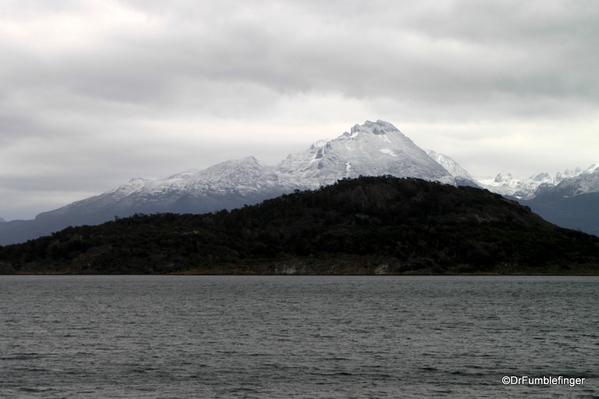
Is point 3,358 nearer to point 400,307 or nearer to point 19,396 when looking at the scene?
point 19,396

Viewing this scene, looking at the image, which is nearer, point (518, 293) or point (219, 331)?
point (219, 331)

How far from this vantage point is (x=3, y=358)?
2392 inches

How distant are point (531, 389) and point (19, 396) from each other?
39405mm

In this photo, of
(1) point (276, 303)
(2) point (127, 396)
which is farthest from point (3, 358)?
(1) point (276, 303)

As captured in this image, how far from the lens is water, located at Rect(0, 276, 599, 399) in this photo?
48.4 metres

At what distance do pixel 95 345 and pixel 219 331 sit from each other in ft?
56.9

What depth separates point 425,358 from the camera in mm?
60969

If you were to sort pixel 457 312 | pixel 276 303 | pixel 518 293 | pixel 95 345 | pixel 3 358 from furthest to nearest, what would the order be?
pixel 518 293 < pixel 276 303 < pixel 457 312 < pixel 95 345 < pixel 3 358

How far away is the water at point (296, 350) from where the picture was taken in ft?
159

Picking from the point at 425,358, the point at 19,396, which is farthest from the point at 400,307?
the point at 19,396

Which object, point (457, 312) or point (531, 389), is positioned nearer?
point (531, 389)

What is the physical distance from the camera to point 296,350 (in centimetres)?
6575

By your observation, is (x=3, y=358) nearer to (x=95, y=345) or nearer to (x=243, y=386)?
(x=95, y=345)

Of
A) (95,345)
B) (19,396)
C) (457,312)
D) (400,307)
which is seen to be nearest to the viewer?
(19,396)
